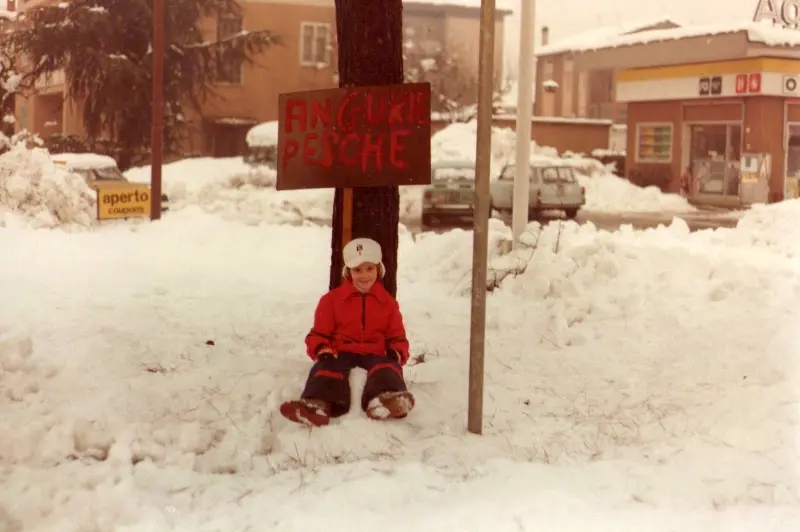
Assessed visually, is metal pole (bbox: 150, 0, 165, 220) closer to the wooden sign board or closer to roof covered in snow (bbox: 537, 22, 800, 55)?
the wooden sign board

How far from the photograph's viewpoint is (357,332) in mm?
6000

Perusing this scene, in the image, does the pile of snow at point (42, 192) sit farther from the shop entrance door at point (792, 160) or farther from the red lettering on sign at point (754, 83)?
the shop entrance door at point (792, 160)

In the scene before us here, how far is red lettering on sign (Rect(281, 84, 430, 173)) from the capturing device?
18.7 ft

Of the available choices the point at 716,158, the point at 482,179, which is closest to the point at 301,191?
the point at 716,158

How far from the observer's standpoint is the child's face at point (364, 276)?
19.5 ft

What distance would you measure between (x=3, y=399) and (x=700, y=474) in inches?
157

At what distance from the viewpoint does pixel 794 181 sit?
29.0 metres

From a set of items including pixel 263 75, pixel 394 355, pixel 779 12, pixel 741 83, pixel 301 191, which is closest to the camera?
pixel 394 355

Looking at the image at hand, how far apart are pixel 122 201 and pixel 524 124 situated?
7.86m

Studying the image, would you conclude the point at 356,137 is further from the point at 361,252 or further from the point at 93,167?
the point at 93,167

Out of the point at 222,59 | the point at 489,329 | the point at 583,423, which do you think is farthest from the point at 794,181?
the point at 583,423

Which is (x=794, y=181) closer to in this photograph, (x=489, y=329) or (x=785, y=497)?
(x=489, y=329)

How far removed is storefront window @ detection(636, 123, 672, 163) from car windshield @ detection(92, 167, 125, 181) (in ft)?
60.9

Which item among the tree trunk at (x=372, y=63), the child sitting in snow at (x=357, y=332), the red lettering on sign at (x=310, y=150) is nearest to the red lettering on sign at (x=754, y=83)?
Answer: the tree trunk at (x=372, y=63)
